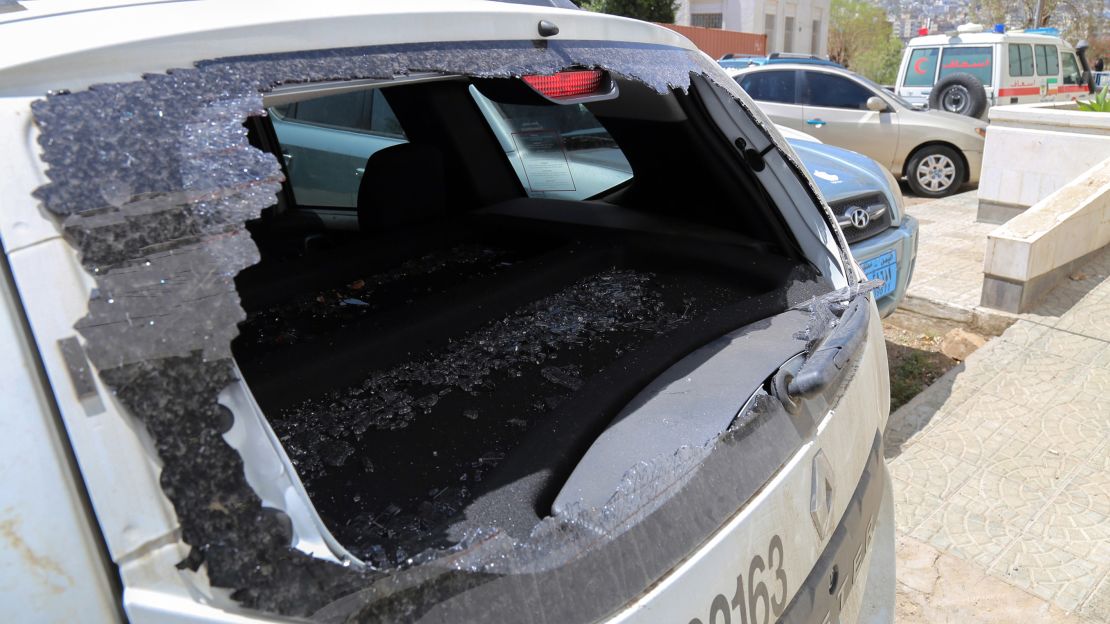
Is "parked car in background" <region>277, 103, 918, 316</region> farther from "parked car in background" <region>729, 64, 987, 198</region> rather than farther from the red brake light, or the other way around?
"parked car in background" <region>729, 64, 987, 198</region>

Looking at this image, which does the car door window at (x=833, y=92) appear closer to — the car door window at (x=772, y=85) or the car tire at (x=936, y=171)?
the car door window at (x=772, y=85)

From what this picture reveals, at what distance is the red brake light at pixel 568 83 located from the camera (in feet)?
5.93

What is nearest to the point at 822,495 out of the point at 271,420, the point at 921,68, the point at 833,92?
the point at 271,420

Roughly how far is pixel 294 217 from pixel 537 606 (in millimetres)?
2375

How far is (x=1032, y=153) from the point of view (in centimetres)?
772

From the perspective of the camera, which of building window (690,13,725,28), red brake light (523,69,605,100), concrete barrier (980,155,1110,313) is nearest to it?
red brake light (523,69,605,100)

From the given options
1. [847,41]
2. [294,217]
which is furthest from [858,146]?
[847,41]

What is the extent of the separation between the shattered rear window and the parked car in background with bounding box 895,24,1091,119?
11.8m

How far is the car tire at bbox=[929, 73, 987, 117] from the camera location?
11.5m

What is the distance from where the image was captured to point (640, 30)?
1843mm

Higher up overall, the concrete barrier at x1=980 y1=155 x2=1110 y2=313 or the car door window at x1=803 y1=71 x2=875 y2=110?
the car door window at x1=803 y1=71 x2=875 y2=110

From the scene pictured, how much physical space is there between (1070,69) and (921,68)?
3.15m

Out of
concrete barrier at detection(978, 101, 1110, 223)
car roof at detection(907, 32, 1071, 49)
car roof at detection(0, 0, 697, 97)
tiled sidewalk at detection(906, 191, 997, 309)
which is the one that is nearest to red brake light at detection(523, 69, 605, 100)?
car roof at detection(0, 0, 697, 97)

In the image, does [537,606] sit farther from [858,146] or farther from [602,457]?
[858,146]
